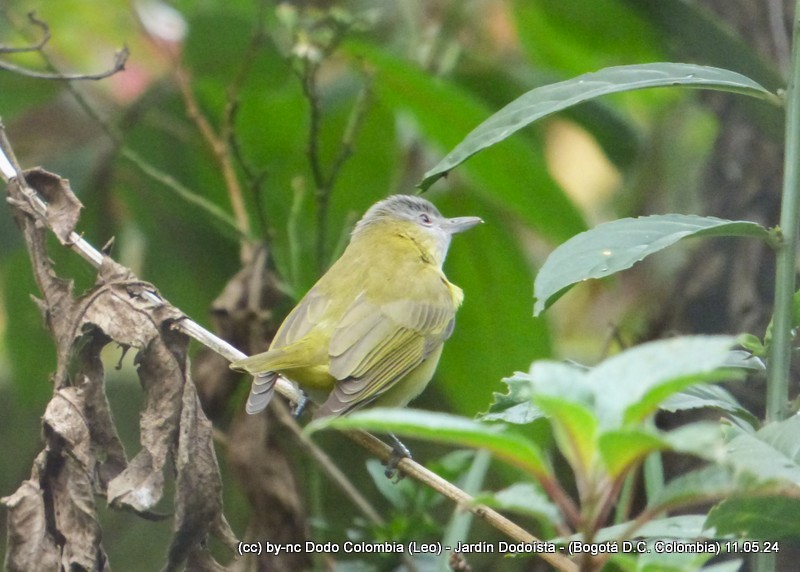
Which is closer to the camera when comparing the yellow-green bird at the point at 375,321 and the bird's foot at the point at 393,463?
the bird's foot at the point at 393,463

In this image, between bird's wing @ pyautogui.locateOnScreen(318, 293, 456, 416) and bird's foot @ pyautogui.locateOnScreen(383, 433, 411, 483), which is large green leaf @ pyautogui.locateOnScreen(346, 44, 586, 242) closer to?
Result: bird's wing @ pyautogui.locateOnScreen(318, 293, 456, 416)

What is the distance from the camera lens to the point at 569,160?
634 centimetres

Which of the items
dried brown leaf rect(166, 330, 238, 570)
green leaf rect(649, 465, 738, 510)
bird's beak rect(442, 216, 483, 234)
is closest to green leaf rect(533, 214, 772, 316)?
green leaf rect(649, 465, 738, 510)

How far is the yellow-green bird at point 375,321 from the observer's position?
228 centimetres

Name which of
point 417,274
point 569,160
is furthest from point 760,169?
point 569,160

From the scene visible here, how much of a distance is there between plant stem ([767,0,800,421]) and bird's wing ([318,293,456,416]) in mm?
984

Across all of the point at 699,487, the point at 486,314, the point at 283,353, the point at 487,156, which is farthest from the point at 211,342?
the point at 486,314

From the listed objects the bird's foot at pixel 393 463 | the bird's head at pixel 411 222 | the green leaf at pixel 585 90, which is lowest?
the bird's foot at pixel 393 463

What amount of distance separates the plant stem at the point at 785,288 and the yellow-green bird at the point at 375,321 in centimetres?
99

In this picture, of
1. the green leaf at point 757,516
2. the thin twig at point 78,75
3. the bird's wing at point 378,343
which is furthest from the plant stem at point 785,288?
the thin twig at point 78,75

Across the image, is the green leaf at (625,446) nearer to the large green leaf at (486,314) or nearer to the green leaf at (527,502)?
the green leaf at (527,502)

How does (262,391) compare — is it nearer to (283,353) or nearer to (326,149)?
(283,353)

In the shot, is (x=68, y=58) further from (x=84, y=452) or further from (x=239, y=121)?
(x=84, y=452)

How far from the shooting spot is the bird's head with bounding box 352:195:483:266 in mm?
3221
